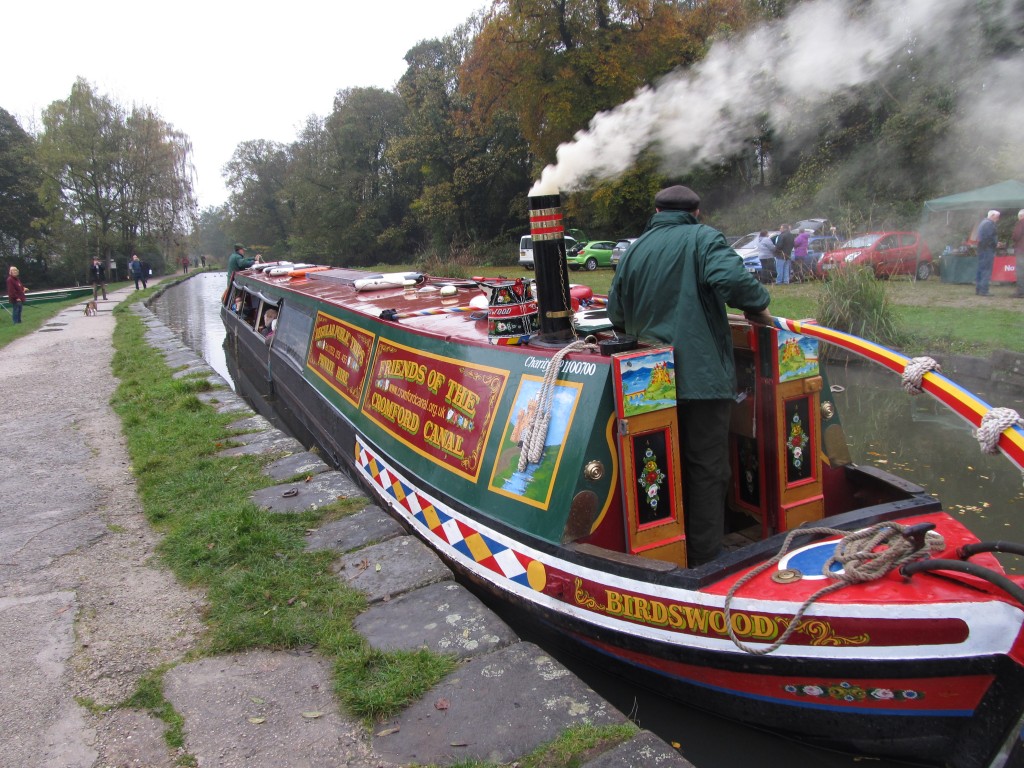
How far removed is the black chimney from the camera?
12.2 ft

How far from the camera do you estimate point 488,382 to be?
3.81 meters

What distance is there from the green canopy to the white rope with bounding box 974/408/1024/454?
1566 centimetres

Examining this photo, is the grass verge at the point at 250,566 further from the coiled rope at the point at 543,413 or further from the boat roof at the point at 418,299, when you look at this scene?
the boat roof at the point at 418,299

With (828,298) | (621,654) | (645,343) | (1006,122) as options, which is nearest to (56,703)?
(621,654)

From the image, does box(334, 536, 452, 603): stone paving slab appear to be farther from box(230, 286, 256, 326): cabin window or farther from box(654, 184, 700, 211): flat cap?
→ box(230, 286, 256, 326): cabin window

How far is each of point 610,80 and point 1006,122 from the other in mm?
10057

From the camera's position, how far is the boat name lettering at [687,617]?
255cm

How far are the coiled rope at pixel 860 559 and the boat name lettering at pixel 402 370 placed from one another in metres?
2.49

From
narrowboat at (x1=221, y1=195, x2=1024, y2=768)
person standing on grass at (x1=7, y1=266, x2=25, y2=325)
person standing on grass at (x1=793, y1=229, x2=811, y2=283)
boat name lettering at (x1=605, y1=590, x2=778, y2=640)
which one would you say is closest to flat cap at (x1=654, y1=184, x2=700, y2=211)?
narrowboat at (x1=221, y1=195, x2=1024, y2=768)

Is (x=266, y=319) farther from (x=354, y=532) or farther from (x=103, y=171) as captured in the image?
(x=103, y=171)

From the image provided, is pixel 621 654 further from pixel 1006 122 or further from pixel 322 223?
pixel 322 223

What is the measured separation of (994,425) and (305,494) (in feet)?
12.0

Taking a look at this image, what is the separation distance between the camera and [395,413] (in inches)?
189

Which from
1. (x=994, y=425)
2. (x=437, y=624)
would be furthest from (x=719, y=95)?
(x=437, y=624)
